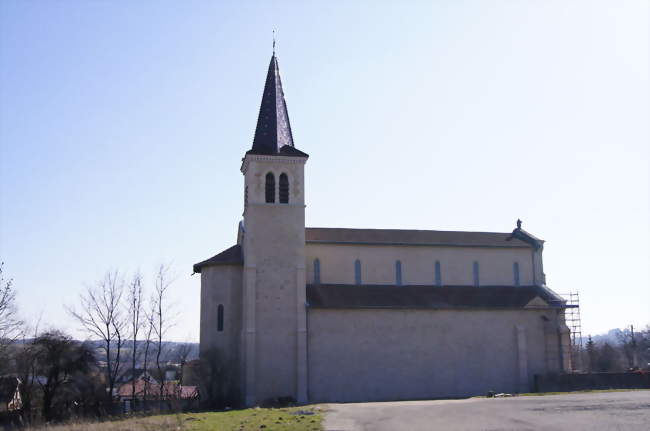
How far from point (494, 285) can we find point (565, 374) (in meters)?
8.02

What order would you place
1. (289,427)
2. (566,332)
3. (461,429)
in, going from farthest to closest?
(566,332)
(289,427)
(461,429)

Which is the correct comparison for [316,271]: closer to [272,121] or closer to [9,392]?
[272,121]

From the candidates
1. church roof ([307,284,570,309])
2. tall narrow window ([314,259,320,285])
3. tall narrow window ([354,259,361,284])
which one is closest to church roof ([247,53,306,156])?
tall narrow window ([314,259,320,285])

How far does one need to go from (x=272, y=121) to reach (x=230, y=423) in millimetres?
23094

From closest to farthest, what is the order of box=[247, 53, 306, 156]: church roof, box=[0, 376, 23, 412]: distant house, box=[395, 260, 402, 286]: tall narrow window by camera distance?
box=[247, 53, 306, 156]: church roof < box=[0, 376, 23, 412]: distant house < box=[395, 260, 402, 286]: tall narrow window

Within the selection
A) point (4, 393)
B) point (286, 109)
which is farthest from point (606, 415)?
point (4, 393)

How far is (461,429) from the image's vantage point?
72.5 ft

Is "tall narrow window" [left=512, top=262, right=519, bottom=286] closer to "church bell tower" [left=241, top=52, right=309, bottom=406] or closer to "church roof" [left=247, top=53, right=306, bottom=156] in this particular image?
"church bell tower" [left=241, top=52, right=309, bottom=406]

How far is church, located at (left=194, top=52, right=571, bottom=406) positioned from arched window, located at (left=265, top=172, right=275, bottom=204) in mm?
65

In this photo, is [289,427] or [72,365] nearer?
[289,427]

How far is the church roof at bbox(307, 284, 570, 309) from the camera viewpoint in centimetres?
4238

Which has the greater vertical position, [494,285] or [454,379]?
[494,285]

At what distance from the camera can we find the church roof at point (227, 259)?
4209 centimetres

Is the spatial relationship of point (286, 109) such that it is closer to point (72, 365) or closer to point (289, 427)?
point (72, 365)
